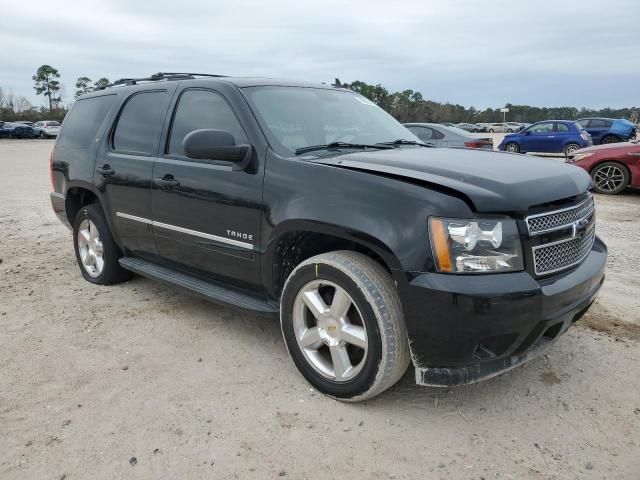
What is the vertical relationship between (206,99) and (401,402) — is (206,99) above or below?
above

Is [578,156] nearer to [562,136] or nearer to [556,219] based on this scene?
[556,219]

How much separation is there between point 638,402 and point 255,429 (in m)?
2.08

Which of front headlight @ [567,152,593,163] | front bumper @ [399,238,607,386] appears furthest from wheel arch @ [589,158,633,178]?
front bumper @ [399,238,607,386]

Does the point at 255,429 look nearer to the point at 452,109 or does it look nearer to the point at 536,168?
the point at 536,168

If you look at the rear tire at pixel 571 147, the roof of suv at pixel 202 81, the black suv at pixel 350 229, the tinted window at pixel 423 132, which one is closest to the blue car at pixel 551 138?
the rear tire at pixel 571 147

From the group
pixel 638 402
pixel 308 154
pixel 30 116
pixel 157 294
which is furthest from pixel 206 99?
pixel 30 116

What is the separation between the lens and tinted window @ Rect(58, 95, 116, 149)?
15.2 ft

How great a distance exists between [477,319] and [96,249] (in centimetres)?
370

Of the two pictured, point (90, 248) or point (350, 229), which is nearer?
point (350, 229)

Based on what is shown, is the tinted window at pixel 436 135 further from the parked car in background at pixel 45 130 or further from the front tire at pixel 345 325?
the parked car in background at pixel 45 130

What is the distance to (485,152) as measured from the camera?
338cm

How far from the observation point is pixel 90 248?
483cm

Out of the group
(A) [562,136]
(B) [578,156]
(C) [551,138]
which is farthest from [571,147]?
(B) [578,156]

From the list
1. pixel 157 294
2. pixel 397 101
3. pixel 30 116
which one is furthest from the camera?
pixel 397 101
